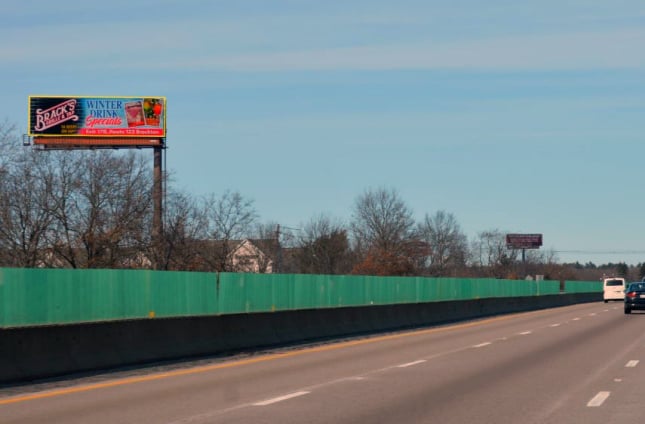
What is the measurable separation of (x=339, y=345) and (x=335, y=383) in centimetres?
1111

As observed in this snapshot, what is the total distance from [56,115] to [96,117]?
2.86 meters

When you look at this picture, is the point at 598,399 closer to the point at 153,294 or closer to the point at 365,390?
the point at 365,390

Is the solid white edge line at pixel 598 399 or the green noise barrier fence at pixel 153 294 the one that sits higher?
the green noise barrier fence at pixel 153 294

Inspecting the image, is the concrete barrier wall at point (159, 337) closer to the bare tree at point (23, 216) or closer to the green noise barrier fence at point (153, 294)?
the green noise barrier fence at point (153, 294)

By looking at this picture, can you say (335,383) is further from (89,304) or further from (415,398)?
(89,304)

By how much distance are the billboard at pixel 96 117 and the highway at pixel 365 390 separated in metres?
53.9

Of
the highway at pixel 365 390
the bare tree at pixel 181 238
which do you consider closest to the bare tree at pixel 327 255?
the bare tree at pixel 181 238

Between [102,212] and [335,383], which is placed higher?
[102,212]

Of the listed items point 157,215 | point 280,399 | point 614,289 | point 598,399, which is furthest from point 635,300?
point 280,399

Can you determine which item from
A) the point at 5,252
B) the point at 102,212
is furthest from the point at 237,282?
the point at 102,212

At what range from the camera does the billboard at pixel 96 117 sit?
76.5m

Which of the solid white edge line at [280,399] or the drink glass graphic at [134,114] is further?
the drink glass graphic at [134,114]

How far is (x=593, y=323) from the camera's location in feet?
135

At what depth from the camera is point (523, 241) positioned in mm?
194250
